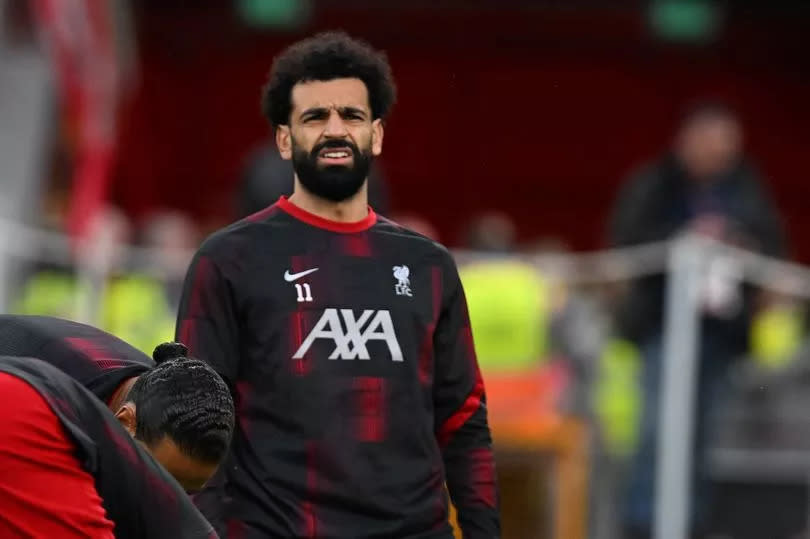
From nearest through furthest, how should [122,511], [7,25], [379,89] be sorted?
1. [122,511]
2. [379,89]
3. [7,25]

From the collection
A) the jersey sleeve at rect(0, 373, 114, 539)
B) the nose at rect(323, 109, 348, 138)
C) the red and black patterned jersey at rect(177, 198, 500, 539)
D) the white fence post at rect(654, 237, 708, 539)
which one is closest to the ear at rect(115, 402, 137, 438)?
the jersey sleeve at rect(0, 373, 114, 539)

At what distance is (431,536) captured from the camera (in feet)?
13.7

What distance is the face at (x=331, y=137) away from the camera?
4254mm

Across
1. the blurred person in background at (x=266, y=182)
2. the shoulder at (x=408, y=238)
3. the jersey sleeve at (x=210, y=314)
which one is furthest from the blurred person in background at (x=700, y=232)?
the jersey sleeve at (x=210, y=314)

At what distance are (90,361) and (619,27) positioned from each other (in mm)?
16022

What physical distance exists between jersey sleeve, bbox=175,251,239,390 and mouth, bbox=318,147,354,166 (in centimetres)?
35

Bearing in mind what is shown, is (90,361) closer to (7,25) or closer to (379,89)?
(379,89)

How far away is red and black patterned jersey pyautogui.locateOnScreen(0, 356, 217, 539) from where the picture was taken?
10.6ft

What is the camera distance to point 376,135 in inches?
172

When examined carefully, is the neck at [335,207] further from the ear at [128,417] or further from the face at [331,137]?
the ear at [128,417]

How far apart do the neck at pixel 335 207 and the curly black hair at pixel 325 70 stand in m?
0.20

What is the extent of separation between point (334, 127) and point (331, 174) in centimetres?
11

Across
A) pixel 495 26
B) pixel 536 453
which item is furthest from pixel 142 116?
pixel 536 453

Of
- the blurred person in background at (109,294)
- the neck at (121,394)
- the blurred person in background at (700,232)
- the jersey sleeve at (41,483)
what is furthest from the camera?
the blurred person in background at (109,294)
